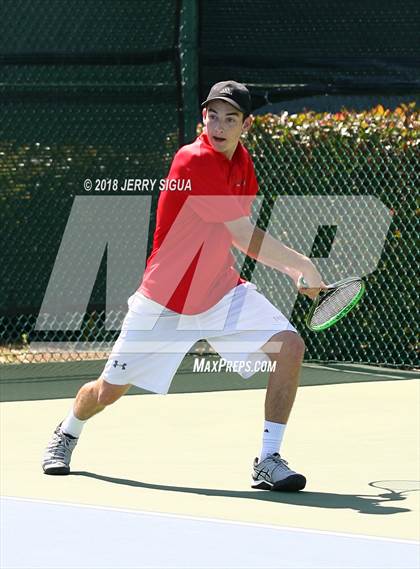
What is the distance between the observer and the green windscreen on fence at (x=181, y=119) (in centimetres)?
1104

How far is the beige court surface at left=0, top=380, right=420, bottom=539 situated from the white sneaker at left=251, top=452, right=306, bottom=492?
0.05 metres

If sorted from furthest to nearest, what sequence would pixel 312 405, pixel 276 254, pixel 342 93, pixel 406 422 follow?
pixel 342 93 → pixel 312 405 → pixel 406 422 → pixel 276 254

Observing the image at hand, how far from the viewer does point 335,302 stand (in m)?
6.88

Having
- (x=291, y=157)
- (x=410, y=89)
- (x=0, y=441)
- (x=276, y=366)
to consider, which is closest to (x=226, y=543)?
(x=276, y=366)

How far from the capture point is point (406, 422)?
28.8ft

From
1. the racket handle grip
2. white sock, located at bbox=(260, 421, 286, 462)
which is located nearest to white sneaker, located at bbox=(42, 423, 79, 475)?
white sock, located at bbox=(260, 421, 286, 462)

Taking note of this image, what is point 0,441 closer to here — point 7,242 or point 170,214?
point 170,214

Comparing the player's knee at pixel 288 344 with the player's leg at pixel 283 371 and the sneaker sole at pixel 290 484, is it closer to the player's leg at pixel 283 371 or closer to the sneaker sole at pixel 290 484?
the player's leg at pixel 283 371

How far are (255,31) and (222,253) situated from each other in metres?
5.43

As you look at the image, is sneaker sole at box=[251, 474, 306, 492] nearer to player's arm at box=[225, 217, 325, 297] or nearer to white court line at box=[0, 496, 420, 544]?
white court line at box=[0, 496, 420, 544]

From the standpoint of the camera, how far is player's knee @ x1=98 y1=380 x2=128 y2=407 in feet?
22.7

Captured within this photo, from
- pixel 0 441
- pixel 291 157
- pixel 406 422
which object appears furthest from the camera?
pixel 291 157

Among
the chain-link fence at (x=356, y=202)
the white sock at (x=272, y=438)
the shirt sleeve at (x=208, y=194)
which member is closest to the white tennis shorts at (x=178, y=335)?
the white sock at (x=272, y=438)

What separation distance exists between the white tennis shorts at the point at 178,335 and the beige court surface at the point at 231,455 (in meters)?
0.49
